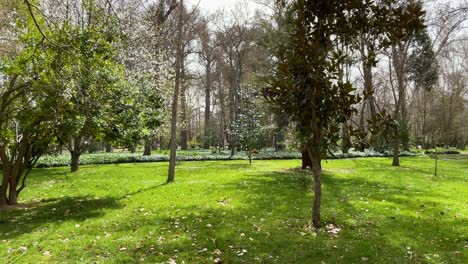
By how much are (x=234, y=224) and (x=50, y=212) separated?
16.2 ft

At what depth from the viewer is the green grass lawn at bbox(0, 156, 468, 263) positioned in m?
5.82

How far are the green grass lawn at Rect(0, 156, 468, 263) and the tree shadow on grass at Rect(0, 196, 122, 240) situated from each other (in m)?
0.02

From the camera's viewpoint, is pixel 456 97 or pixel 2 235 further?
pixel 456 97

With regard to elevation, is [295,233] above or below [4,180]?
below

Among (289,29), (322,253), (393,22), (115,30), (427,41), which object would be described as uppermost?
(427,41)

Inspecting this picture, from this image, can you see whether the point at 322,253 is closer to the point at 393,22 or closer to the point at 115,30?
the point at 393,22

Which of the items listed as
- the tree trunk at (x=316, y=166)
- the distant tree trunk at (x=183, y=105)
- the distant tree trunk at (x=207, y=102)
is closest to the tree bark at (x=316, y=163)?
the tree trunk at (x=316, y=166)

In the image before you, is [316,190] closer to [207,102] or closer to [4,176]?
[4,176]

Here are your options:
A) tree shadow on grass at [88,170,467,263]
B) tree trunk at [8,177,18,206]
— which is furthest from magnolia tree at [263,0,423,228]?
tree trunk at [8,177,18,206]

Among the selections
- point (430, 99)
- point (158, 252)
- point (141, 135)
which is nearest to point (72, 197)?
point (141, 135)

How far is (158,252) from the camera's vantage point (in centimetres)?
591

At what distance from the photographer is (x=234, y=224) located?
760cm

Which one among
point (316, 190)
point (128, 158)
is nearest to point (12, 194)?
point (316, 190)

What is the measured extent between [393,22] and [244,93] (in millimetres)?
20872
